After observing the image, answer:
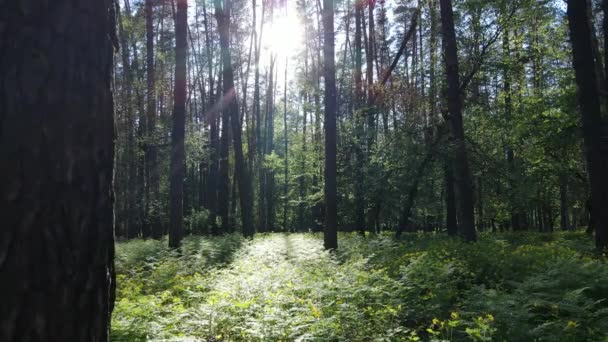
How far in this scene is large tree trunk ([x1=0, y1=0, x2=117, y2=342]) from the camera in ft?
4.28

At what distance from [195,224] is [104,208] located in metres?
27.1

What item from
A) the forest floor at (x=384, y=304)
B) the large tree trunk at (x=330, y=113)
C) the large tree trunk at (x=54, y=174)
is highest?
the large tree trunk at (x=330, y=113)

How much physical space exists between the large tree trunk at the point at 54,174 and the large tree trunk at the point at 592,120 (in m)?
10.8

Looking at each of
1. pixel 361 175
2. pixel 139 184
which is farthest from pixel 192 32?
pixel 361 175

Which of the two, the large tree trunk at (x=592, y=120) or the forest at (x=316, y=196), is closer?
the forest at (x=316, y=196)

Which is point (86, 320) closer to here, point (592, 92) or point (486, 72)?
point (592, 92)

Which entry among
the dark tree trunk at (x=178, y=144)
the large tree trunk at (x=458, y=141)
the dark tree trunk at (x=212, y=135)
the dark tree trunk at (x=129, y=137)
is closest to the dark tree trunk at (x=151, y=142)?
the dark tree trunk at (x=129, y=137)

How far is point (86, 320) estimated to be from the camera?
1.47m

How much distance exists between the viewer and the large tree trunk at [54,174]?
1.30m

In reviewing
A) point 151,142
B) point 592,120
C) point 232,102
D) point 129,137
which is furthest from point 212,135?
point 592,120

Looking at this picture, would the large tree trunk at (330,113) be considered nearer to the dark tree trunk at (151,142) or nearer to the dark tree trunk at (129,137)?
the dark tree trunk at (151,142)

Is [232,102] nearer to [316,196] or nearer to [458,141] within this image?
[316,196]

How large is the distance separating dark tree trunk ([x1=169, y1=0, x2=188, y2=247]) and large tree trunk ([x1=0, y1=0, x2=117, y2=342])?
1188 cm

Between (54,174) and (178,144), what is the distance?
40.5ft
